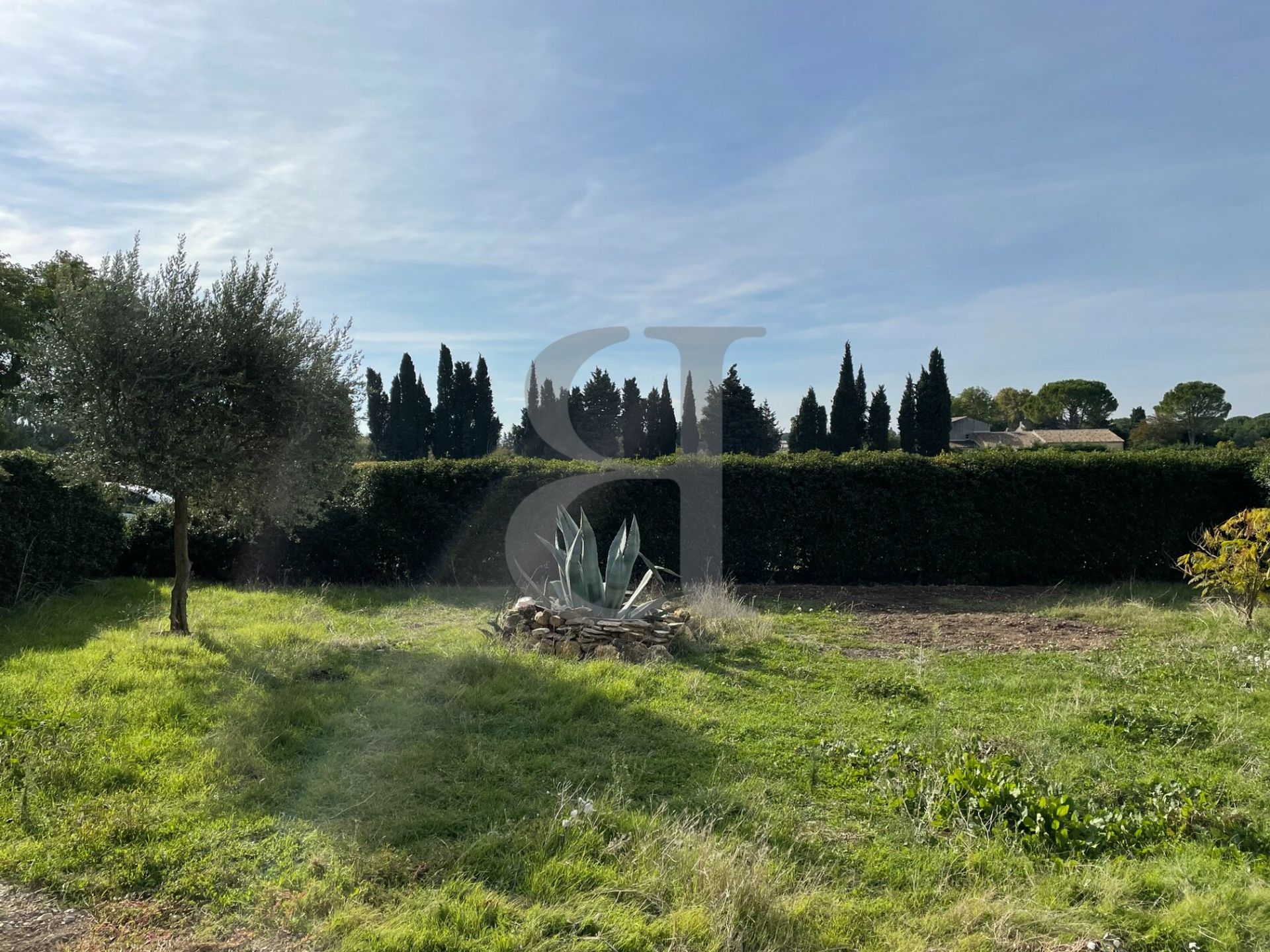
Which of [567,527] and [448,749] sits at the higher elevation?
[567,527]

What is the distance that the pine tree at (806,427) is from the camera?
41969mm

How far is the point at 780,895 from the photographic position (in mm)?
2893

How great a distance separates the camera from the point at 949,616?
9.01 metres

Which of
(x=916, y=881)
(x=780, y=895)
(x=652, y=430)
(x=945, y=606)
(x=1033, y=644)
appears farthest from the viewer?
(x=652, y=430)

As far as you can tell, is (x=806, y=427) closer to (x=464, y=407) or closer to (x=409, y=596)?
(x=464, y=407)

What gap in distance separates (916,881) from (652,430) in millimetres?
31421

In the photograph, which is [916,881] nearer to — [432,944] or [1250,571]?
[432,944]

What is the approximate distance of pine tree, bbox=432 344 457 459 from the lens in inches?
1750

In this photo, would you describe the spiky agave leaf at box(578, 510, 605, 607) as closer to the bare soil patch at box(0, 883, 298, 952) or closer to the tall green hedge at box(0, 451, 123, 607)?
the bare soil patch at box(0, 883, 298, 952)

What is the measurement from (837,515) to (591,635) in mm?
5581

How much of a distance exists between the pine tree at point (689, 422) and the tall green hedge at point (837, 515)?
735 inches

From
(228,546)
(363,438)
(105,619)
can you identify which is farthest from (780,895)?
(228,546)

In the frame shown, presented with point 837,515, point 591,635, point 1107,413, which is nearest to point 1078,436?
point 1107,413

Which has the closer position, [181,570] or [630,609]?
[181,570]
